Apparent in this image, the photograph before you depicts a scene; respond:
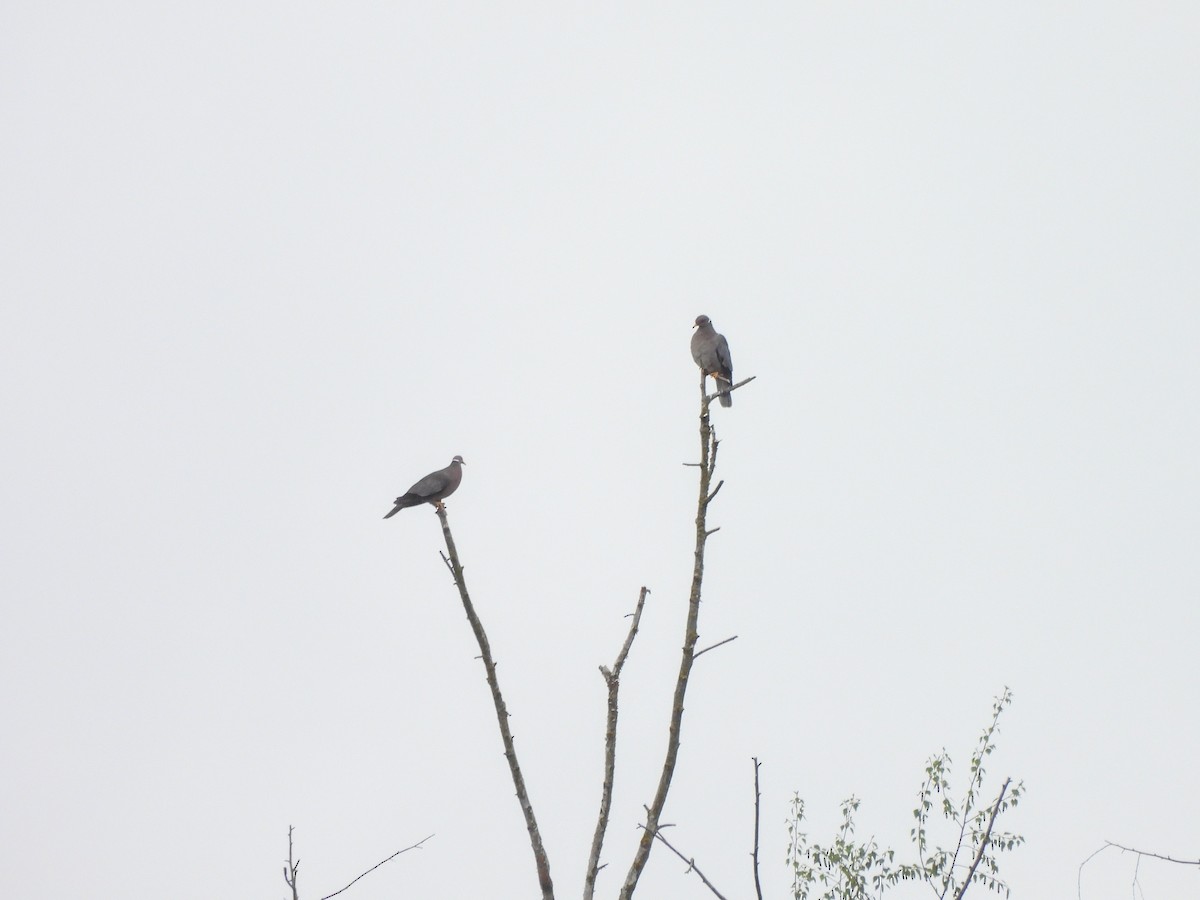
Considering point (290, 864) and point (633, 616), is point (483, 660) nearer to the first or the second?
point (633, 616)

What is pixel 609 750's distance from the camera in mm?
4109

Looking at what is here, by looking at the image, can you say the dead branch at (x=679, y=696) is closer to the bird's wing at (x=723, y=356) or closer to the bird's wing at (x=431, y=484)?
the bird's wing at (x=431, y=484)

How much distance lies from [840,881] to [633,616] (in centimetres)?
669

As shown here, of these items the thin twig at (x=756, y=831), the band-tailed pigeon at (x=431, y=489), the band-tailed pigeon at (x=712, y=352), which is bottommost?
the thin twig at (x=756, y=831)

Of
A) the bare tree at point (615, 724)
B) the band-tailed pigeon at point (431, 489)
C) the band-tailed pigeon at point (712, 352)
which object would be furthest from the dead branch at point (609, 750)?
the band-tailed pigeon at point (712, 352)

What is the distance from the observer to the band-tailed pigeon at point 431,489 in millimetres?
11797

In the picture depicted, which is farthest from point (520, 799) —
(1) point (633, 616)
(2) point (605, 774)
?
(1) point (633, 616)

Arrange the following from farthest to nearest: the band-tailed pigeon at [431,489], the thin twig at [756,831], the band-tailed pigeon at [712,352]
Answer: the band-tailed pigeon at [712,352], the band-tailed pigeon at [431,489], the thin twig at [756,831]

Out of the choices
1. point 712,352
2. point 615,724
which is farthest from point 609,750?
point 712,352

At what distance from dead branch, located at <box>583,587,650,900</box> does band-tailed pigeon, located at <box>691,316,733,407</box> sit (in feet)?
31.5

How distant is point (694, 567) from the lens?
420cm

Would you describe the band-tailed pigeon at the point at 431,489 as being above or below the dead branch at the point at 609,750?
above

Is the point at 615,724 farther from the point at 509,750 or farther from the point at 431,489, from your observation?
the point at 431,489

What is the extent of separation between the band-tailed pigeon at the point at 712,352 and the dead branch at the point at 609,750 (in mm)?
9590
